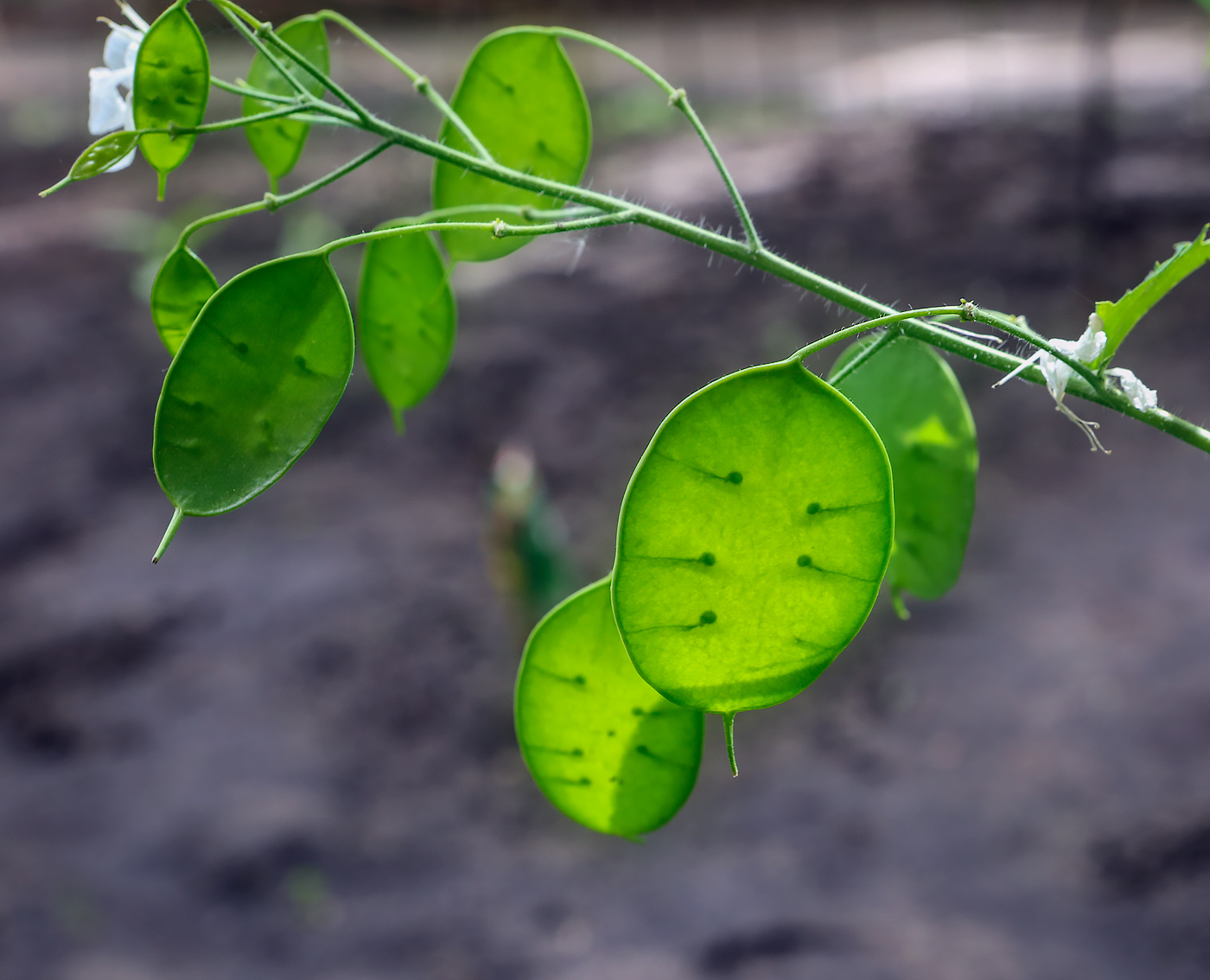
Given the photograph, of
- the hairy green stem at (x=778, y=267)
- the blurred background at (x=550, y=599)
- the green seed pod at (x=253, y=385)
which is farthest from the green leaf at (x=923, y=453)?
the blurred background at (x=550, y=599)

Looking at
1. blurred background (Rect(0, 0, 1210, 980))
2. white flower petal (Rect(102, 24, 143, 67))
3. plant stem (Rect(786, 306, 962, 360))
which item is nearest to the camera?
plant stem (Rect(786, 306, 962, 360))

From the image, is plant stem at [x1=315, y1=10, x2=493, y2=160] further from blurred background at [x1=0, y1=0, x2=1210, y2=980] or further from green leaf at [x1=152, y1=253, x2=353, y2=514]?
blurred background at [x1=0, y1=0, x2=1210, y2=980]

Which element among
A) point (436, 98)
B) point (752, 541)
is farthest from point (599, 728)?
point (436, 98)

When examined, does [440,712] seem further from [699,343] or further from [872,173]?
[872,173]

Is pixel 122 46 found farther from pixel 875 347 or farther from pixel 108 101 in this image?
pixel 875 347

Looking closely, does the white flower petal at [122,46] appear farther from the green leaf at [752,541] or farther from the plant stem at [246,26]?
the green leaf at [752,541]

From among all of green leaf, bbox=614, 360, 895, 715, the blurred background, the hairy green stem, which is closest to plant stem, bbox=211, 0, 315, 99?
the hairy green stem
